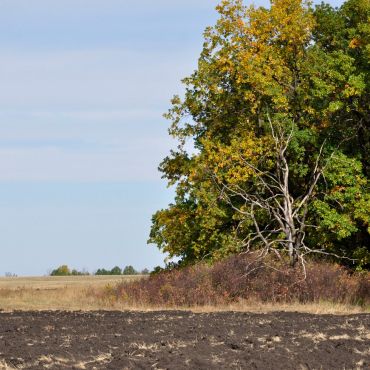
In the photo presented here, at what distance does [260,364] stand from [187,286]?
19.9 metres

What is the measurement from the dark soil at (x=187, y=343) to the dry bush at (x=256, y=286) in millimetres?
7841

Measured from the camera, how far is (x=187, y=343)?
18453mm

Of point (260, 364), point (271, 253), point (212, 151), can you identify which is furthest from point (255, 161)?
point (260, 364)

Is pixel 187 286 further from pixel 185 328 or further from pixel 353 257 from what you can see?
pixel 185 328

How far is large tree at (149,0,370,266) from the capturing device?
38.8m

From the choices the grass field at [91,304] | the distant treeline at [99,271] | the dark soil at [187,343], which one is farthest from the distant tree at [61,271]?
the dark soil at [187,343]

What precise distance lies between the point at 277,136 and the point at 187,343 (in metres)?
22.2

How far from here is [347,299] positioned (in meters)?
33.8

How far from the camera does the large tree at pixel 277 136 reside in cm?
3878

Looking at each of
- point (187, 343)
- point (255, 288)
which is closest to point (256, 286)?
point (255, 288)

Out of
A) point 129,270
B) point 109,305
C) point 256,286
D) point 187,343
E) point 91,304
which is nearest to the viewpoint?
point 187,343

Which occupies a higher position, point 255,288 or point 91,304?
point 255,288

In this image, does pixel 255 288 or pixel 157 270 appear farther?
pixel 157 270

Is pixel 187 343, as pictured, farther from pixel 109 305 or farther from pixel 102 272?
pixel 102 272
